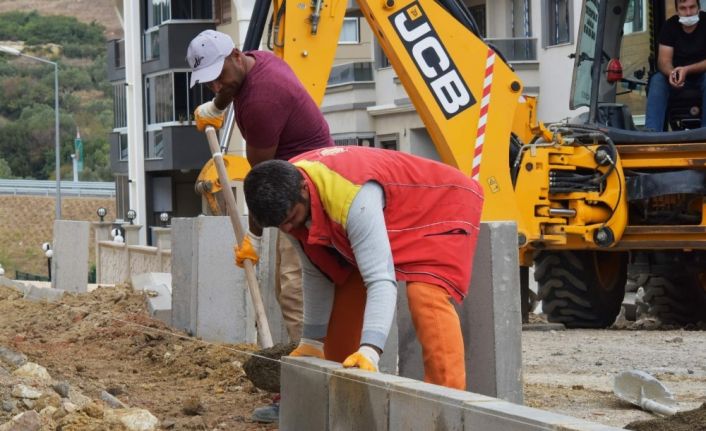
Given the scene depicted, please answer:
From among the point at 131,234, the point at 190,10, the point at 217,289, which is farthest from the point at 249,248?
the point at 190,10

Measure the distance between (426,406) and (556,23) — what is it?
26.9 metres

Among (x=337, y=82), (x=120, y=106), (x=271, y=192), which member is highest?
(x=120, y=106)

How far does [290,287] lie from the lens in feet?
25.9

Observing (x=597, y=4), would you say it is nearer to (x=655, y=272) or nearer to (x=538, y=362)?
(x=655, y=272)

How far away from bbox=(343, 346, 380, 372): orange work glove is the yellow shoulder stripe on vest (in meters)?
0.48

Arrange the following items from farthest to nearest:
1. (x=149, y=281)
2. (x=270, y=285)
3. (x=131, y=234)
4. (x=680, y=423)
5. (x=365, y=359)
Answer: (x=131, y=234) < (x=149, y=281) < (x=270, y=285) < (x=680, y=423) < (x=365, y=359)

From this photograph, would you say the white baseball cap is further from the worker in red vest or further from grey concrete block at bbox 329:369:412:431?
grey concrete block at bbox 329:369:412:431

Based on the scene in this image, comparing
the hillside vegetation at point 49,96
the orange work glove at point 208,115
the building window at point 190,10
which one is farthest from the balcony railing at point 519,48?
the hillside vegetation at point 49,96

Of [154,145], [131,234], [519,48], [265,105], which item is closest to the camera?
[265,105]

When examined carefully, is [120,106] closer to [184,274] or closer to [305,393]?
[184,274]

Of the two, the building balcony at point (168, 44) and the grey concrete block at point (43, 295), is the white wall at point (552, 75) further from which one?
the grey concrete block at point (43, 295)

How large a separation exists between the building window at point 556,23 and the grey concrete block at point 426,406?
2595 cm

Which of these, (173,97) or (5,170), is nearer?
(173,97)

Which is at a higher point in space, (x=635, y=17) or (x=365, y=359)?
(x=635, y=17)
